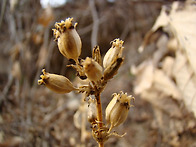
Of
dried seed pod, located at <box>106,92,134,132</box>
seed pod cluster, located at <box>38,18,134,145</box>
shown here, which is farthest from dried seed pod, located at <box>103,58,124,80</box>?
dried seed pod, located at <box>106,92,134,132</box>

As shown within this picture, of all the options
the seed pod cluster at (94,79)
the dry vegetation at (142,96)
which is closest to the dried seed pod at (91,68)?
the seed pod cluster at (94,79)

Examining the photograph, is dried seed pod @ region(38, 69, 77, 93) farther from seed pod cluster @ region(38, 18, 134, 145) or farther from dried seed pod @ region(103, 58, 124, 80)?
dried seed pod @ region(103, 58, 124, 80)

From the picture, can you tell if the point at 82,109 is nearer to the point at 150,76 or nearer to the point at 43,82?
the point at 150,76

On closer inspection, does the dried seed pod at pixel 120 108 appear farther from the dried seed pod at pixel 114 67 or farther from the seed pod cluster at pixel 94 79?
the dried seed pod at pixel 114 67

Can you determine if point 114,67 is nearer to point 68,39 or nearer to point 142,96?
point 68,39

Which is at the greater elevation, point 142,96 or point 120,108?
point 142,96

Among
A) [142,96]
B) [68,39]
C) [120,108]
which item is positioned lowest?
[120,108]

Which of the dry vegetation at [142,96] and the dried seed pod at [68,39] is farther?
the dry vegetation at [142,96]

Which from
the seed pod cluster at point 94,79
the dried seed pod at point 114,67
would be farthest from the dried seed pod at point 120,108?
the dried seed pod at point 114,67

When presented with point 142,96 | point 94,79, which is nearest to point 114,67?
point 94,79

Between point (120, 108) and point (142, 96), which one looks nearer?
point (120, 108)

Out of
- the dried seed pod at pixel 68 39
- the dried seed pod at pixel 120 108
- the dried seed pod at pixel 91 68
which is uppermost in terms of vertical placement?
the dried seed pod at pixel 68 39

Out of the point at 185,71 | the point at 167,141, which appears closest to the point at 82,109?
the point at 185,71

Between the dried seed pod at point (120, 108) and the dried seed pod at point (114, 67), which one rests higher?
the dried seed pod at point (114, 67)
